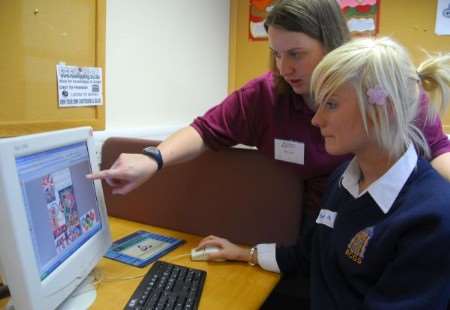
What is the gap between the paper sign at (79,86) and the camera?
138 cm

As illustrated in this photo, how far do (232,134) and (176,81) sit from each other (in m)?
0.98

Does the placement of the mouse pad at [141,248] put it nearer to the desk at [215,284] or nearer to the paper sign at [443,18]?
the desk at [215,284]

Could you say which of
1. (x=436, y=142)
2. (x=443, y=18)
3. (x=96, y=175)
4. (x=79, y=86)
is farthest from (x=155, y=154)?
(x=443, y=18)

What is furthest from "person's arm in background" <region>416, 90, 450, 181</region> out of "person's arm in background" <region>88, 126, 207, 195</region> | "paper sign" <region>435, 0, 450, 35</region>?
"paper sign" <region>435, 0, 450, 35</region>

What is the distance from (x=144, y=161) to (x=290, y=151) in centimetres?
46

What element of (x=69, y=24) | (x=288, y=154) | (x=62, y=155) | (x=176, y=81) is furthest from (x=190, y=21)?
(x=62, y=155)

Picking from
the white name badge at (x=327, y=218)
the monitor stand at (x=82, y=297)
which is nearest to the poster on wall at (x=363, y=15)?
the white name badge at (x=327, y=218)

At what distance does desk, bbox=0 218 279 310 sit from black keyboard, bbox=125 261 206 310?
0.02 meters

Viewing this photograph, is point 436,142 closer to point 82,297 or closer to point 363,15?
point 82,297

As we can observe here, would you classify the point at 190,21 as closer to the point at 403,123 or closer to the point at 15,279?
the point at 403,123

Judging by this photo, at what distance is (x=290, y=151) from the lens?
1.24 metres

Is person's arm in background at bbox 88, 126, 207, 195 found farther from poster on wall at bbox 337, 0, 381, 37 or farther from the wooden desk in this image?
poster on wall at bbox 337, 0, 381, 37

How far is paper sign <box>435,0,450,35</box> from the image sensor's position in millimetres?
2238

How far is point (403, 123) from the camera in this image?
2.80ft
